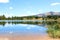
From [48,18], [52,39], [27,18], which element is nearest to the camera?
[52,39]

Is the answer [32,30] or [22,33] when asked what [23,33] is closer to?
[22,33]

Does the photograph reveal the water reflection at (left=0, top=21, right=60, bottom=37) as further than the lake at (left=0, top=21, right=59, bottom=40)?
Yes

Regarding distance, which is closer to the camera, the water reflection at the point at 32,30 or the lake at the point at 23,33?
the lake at the point at 23,33

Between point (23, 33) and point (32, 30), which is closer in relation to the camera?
point (23, 33)

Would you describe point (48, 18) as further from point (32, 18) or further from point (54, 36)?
point (54, 36)

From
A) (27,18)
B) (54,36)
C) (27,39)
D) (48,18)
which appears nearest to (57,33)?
(54,36)

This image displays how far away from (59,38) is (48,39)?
2.48 feet

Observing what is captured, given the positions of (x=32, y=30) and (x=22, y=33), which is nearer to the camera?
(x=22, y=33)

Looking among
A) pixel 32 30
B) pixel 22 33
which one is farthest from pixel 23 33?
pixel 32 30

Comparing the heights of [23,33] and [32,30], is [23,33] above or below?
above

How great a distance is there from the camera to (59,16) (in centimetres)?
4653

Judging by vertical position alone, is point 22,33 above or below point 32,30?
above

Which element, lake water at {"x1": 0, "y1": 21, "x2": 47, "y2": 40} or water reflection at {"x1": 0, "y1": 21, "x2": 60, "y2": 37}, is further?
water reflection at {"x1": 0, "y1": 21, "x2": 60, "y2": 37}

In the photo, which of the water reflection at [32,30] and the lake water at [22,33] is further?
the water reflection at [32,30]
